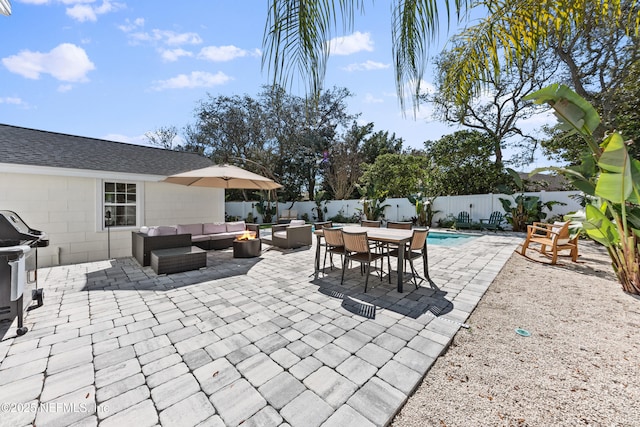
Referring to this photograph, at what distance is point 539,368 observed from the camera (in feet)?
7.98

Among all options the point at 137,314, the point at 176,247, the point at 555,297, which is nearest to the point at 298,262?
the point at 176,247

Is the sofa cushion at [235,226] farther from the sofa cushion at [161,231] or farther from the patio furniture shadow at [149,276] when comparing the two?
the patio furniture shadow at [149,276]

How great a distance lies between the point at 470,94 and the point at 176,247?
22.8 ft

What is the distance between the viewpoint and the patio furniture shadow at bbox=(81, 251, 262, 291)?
15.6 ft

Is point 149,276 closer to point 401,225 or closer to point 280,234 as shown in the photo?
point 280,234

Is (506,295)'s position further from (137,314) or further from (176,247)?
(176,247)

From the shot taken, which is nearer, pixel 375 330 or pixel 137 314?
pixel 375 330

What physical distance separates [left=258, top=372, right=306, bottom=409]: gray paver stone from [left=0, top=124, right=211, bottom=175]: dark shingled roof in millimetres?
8189

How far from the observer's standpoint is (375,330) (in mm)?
3096

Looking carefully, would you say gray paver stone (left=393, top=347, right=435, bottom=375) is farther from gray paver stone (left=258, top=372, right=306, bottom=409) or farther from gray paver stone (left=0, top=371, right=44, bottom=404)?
gray paver stone (left=0, top=371, right=44, bottom=404)

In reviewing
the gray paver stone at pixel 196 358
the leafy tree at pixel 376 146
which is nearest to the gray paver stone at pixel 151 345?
the gray paver stone at pixel 196 358

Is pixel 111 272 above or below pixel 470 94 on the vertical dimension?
below

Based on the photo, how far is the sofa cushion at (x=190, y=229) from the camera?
304 inches

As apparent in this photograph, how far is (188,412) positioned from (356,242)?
3345mm
